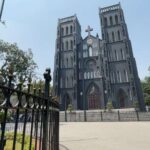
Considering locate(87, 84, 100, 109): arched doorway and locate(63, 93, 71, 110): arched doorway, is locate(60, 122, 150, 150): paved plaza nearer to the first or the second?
locate(87, 84, 100, 109): arched doorway

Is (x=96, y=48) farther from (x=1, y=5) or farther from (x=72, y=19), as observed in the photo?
(x=1, y=5)

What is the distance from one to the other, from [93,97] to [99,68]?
696cm

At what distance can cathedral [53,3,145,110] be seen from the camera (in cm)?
3291

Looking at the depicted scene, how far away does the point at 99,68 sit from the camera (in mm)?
36562

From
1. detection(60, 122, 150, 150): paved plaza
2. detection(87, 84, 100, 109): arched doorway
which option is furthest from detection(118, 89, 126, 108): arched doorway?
detection(60, 122, 150, 150): paved plaza

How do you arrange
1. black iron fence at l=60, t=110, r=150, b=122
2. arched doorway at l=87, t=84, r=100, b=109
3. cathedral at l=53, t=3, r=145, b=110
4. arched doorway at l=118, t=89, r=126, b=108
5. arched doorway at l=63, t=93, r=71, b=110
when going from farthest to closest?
arched doorway at l=63, t=93, r=71, b=110 → arched doorway at l=87, t=84, r=100, b=109 → cathedral at l=53, t=3, r=145, b=110 → arched doorway at l=118, t=89, r=126, b=108 → black iron fence at l=60, t=110, r=150, b=122

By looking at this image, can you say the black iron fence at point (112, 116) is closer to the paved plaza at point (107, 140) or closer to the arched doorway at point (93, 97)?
the arched doorway at point (93, 97)

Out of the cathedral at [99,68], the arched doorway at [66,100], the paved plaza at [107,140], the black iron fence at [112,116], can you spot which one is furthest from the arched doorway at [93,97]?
the paved plaza at [107,140]

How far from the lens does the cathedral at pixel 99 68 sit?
32.9 meters

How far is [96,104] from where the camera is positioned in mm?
34312

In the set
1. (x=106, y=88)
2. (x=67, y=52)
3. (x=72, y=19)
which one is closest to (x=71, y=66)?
(x=67, y=52)

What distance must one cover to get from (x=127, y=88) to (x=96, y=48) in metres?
12.8

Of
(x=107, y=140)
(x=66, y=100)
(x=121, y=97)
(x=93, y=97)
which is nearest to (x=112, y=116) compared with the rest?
(x=121, y=97)

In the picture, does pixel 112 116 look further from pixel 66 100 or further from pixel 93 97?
pixel 66 100
